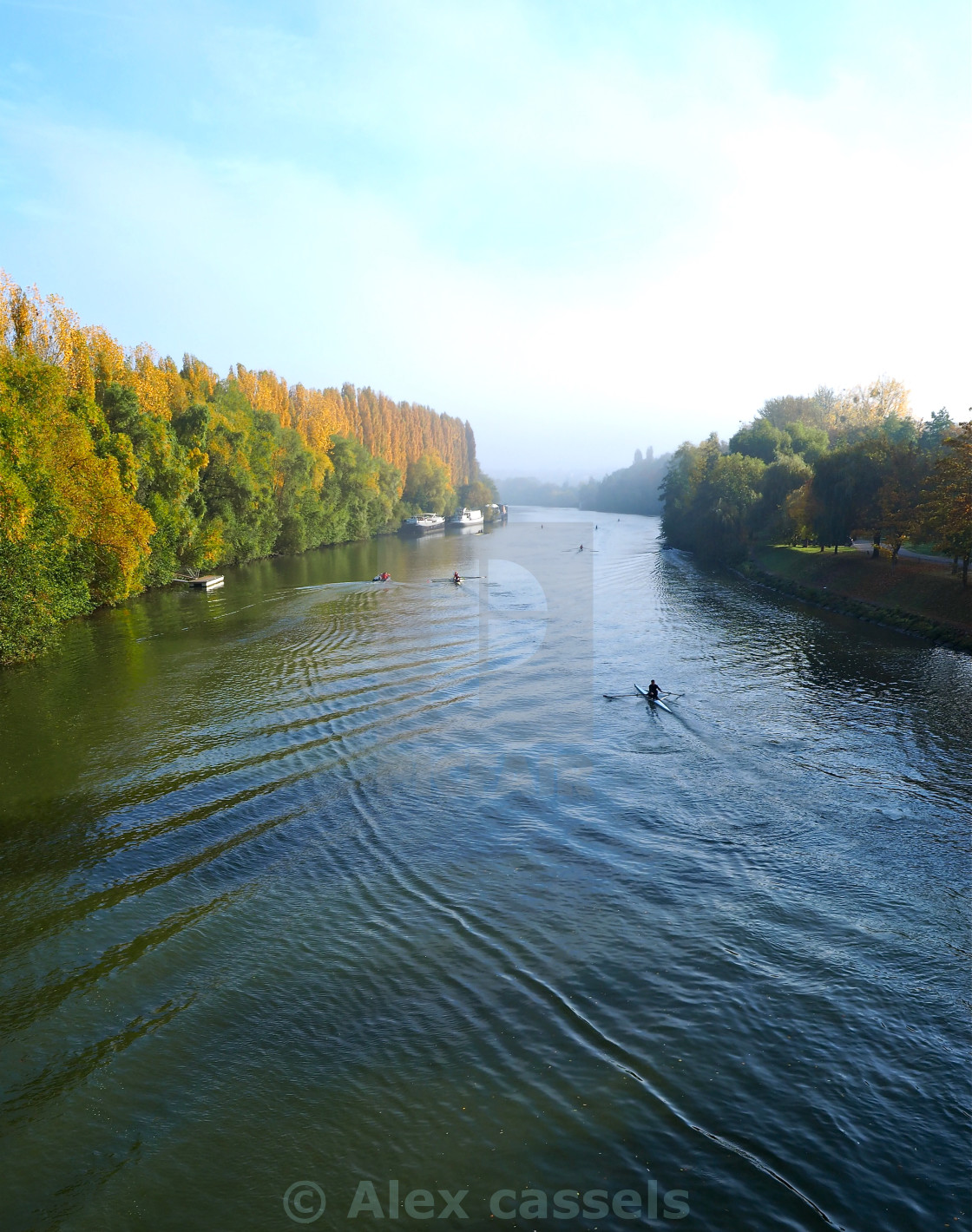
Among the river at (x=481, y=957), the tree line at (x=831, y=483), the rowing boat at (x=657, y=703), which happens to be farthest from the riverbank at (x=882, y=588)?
the rowing boat at (x=657, y=703)

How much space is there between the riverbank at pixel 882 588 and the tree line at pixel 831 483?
4.70ft

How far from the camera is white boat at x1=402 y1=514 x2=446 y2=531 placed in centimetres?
12781

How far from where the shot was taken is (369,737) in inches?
1100

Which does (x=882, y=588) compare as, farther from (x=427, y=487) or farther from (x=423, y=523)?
Result: (x=427, y=487)

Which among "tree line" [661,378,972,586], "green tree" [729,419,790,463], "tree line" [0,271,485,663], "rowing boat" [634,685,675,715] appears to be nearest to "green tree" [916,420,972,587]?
"tree line" [661,378,972,586]

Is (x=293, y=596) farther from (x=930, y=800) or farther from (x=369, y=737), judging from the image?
(x=930, y=800)

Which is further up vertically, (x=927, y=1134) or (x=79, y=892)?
(x=79, y=892)

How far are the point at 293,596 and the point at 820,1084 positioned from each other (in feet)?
172

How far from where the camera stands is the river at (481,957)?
10.6 meters

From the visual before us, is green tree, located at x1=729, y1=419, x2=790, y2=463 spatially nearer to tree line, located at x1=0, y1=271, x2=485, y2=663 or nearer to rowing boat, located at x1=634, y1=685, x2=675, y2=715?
tree line, located at x1=0, y1=271, x2=485, y2=663

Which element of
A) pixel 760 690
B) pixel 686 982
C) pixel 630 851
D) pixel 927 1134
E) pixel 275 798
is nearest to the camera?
pixel 927 1134

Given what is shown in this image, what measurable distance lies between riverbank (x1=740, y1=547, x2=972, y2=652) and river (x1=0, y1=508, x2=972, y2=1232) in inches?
458

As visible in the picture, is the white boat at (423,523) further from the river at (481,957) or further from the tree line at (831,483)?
the river at (481,957)

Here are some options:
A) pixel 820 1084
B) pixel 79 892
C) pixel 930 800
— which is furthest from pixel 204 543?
pixel 820 1084
